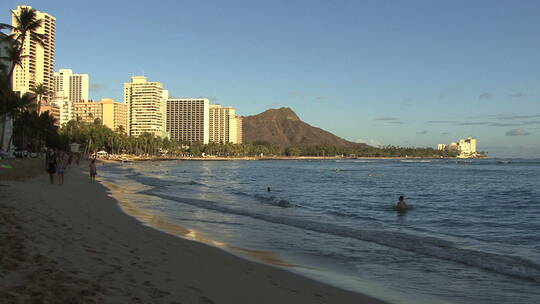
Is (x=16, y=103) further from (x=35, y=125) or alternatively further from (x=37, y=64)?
(x=37, y=64)

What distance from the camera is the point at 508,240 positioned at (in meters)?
15.0

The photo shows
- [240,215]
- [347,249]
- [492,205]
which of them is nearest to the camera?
[347,249]

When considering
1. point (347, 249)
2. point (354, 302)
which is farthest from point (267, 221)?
point (354, 302)

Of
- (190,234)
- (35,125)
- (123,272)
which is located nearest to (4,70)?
(190,234)

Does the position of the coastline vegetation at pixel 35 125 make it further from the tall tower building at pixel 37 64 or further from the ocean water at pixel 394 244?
the tall tower building at pixel 37 64

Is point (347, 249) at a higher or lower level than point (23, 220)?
lower

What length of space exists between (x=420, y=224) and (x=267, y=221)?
21.3 feet

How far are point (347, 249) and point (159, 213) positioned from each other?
30.5 ft

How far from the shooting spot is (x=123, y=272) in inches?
274

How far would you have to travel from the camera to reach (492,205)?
2747 centimetres

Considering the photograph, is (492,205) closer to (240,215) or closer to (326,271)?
(240,215)

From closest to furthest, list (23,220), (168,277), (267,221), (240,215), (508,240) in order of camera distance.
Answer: (168,277) → (23,220) → (508,240) → (267,221) → (240,215)

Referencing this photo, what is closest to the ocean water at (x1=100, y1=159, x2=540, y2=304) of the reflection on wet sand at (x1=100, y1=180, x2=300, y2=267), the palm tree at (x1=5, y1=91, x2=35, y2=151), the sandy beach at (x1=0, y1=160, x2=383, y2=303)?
the reflection on wet sand at (x1=100, y1=180, x2=300, y2=267)

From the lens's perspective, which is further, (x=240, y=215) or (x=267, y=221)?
(x=240, y=215)
